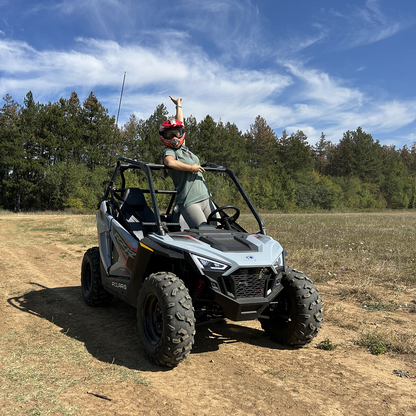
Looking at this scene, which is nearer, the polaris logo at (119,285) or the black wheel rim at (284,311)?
the black wheel rim at (284,311)

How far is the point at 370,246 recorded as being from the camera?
446 inches

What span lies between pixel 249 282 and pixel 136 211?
2.47 meters

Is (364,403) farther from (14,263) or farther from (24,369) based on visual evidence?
(14,263)

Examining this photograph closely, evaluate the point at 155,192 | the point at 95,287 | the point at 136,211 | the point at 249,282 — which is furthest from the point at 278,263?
the point at 95,287

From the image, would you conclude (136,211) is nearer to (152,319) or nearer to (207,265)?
(152,319)

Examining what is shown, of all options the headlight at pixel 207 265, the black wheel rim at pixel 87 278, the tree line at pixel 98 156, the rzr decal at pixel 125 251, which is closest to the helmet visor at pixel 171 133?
the rzr decal at pixel 125 251

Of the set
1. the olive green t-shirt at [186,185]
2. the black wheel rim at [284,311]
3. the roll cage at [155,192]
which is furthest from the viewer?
the olive green t-shirt at [186,185]

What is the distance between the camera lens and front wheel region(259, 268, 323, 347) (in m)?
4.01

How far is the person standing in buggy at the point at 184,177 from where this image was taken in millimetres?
4609

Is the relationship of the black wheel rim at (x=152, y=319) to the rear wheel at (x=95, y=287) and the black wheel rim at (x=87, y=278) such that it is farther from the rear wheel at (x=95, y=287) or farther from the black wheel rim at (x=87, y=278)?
the black wheel rim at (x=87, y=278)

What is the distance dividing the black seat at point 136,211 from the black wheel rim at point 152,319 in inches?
48.8

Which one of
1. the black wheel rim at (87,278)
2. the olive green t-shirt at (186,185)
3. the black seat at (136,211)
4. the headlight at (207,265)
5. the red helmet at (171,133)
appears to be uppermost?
the red helmet at (171,133)

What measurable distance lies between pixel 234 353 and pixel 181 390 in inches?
38.7

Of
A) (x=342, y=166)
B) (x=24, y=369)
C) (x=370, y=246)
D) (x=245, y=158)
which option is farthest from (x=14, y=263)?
(x=342, y=166)
